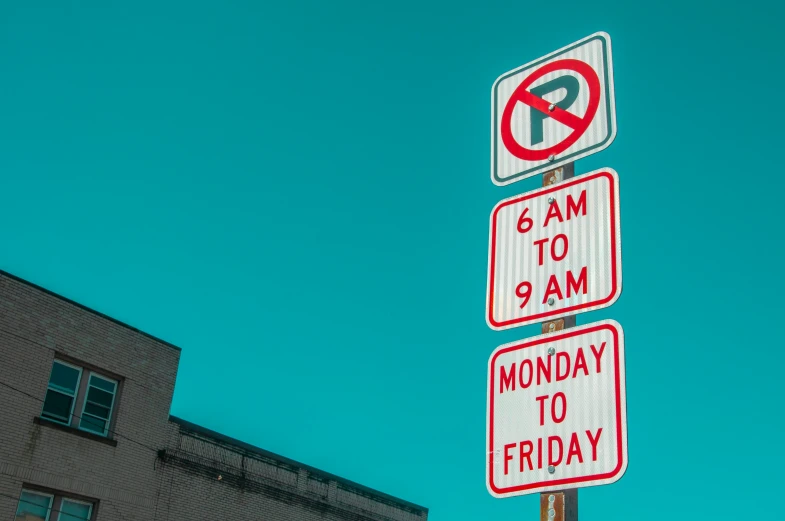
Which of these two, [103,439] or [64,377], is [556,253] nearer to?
[64,377]

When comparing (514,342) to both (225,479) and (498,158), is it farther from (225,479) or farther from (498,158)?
(225,479)

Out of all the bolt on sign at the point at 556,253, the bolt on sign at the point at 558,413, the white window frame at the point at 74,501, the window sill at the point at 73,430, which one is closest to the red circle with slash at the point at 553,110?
the bolt on sign at the point at 556,253

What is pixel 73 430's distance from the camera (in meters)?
19.6

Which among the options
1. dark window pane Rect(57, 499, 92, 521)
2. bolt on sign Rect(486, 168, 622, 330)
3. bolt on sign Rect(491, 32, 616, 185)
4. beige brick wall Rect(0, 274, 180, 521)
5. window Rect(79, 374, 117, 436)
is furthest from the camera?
window Rect(79, 374, 117, 436)

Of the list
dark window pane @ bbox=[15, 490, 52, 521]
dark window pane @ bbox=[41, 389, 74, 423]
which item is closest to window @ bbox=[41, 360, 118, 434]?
dark window pane @ bbox=[41, 389, 74, 423]

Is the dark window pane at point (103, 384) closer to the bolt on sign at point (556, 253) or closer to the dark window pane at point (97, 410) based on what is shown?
the dark window pane at point (97, 410)

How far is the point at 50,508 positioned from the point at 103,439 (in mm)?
1773

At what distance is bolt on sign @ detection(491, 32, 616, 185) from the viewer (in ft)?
14.8

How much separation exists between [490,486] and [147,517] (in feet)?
60.5

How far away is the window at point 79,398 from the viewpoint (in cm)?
1958

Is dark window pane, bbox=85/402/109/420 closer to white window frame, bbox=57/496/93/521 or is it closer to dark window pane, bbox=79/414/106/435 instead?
dark window pane, bbox=79/414/106/435

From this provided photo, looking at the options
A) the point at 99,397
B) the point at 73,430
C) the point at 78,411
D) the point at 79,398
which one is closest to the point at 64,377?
the point at 79,398

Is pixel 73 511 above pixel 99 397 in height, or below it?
below

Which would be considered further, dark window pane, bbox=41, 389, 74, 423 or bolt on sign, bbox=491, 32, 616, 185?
dark window pane, bbox=41, 389, 74, 423
